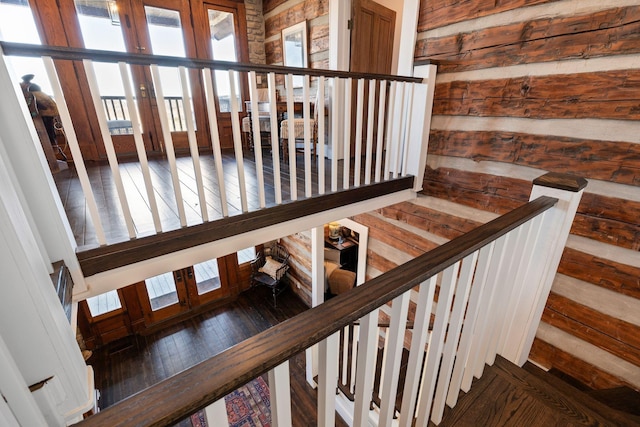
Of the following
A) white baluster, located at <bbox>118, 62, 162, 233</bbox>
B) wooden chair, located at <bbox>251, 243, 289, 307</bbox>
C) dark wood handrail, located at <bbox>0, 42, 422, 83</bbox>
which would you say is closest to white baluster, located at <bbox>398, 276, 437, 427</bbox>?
white baluster, located at <bbox>118, 62, 162, 233</bbox>

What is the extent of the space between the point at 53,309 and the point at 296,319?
2.63 ft

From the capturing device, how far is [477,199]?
246cm

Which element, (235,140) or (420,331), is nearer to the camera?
(420,331)

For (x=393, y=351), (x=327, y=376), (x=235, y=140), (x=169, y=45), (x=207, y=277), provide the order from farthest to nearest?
(x=207, y=277)
(x=169, y=45)
(x=235, y=140)
(x=393, y=351)
(x=327, y=376)

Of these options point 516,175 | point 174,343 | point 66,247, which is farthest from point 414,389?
point 174,343

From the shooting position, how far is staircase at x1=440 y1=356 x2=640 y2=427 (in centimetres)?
129

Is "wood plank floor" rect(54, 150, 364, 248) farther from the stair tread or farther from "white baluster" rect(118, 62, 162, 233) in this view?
the stair tread

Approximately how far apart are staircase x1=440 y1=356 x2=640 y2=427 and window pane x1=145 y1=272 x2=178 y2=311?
5151 mm

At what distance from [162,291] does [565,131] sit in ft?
19.7

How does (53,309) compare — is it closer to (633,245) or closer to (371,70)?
(633,245)

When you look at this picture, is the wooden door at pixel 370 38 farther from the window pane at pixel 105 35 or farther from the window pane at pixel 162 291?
the window pane at pixel 162 291

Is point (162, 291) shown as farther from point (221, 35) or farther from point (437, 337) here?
point (437, 337)

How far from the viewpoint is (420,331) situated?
3.17ft

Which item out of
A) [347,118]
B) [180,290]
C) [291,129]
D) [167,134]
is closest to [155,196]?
[167,134]
